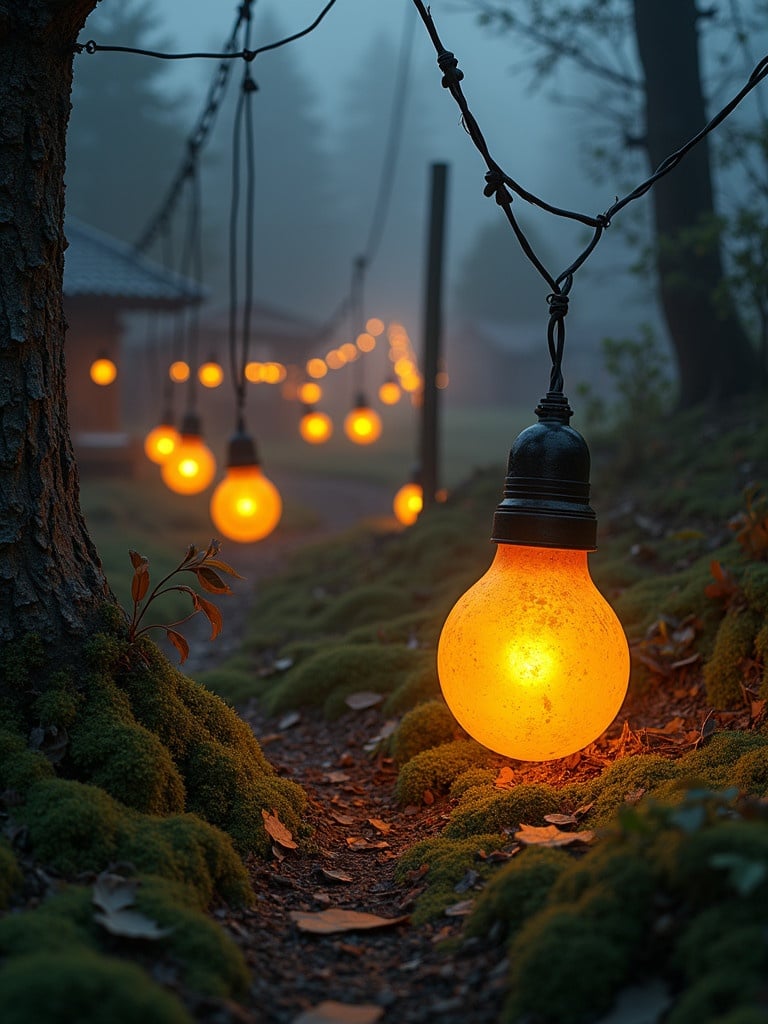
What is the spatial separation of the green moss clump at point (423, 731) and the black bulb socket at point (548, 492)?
53.5 inches

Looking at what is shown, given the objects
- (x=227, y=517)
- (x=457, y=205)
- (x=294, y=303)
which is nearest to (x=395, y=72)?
(x=457, y=205)

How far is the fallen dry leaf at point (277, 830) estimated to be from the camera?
3.11 meters

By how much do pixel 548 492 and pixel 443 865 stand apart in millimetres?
1212

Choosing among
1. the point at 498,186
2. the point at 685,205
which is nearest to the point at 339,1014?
the point at 498,186

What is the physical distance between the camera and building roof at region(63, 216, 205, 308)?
18016mm

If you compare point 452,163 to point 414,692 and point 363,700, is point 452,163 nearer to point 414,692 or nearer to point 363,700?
point 363,700

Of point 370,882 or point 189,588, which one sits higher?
point 189,588

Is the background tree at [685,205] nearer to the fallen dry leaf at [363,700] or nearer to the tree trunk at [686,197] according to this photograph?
the tree trunk at [686,197]

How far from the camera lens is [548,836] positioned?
282cm

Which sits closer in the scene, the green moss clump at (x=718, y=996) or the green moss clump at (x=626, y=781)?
the green moss clump at (x=718, y=996)

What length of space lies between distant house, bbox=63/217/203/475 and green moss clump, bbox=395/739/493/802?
15824 millimetres

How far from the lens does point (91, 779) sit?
9.11ft

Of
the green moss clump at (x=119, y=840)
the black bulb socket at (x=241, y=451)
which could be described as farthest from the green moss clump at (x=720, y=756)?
the black bulb socket at (x=241, y=451)

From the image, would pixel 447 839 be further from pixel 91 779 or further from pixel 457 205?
pixel 457 205
